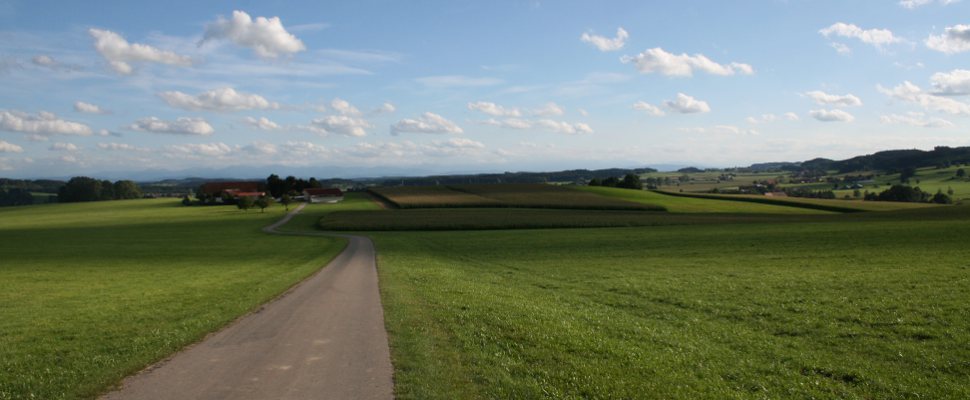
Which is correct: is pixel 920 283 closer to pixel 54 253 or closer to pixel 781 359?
pixel 781 359

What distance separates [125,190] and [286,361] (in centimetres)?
21543

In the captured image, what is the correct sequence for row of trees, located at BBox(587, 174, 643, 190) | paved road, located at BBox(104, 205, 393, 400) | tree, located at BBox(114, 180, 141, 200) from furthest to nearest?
tree, located at BBox(114, 180, 141, 200)
row of trees, located at BBox(587, 174, 643, 190)
paved road, located at BBox(104, 205, 393, 400)

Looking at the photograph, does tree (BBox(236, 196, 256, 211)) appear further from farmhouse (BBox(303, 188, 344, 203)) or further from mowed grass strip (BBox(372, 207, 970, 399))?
mowed grass strip (BBox(372, 207, 970, 399))

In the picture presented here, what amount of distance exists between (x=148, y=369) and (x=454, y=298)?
1061 centimetres

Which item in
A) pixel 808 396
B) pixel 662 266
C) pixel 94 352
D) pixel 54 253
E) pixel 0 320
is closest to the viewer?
pixel 808 396

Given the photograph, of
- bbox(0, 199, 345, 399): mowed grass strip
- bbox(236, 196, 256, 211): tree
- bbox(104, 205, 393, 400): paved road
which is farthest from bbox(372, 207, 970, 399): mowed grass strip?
bbox(236, 196, 256, 211): tree

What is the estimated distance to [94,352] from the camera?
1363 cm

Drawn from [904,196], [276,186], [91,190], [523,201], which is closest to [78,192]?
[91,190]

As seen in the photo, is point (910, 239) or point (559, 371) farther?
point (910, 239)

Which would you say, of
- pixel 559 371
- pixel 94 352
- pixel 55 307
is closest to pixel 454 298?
pixel 559 371

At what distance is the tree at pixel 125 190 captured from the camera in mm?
188750

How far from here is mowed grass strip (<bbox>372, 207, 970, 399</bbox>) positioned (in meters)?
10.7

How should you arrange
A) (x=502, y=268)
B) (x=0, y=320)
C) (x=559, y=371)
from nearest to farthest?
(x=559, y=371), (x=0, y=320), (x=502, y=268)

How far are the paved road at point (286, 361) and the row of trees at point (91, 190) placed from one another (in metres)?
201
